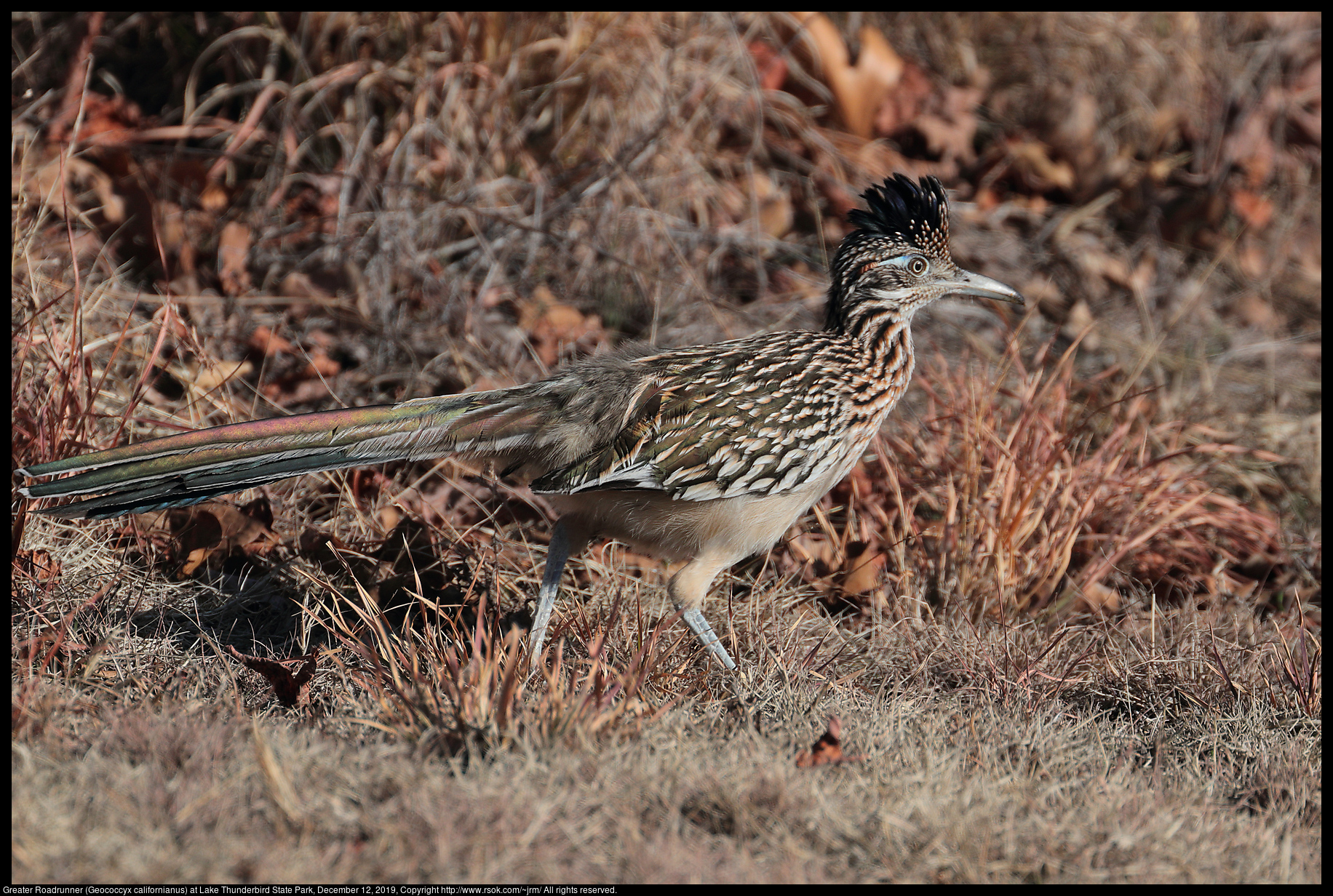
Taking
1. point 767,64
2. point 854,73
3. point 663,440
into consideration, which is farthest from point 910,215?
point 854,73

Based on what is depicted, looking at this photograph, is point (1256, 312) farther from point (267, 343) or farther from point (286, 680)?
point (286, 680)

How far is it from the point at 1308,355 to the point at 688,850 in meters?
6.20

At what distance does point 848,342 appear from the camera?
411cm

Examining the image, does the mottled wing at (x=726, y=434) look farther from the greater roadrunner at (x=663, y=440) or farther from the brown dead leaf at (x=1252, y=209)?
the brown dead leaf at (x=1252, y=209)

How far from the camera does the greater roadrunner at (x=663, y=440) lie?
339cm

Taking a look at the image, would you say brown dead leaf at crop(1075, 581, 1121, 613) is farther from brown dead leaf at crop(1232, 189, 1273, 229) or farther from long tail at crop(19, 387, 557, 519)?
brown dead leaf at crop(1232, 189, 1273, 229)

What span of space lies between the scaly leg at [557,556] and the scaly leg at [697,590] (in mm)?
378

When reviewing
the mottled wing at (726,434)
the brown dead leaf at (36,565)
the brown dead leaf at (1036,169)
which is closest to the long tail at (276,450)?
the mottled wing at (726,434)

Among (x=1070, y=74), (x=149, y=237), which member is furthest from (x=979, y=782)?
(x=1070, y=74)

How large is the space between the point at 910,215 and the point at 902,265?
0.21 meters

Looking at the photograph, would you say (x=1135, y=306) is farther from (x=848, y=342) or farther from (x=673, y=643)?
(x=673, y=643)

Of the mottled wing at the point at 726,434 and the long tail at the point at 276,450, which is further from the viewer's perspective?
the mottled wing at the point at 726,434

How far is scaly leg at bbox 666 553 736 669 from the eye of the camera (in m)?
3.68

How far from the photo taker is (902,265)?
13.6ft
